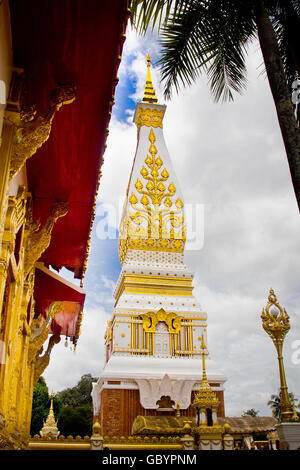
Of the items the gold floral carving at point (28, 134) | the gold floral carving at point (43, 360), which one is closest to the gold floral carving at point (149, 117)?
the gold floral carving at point (43, 360)

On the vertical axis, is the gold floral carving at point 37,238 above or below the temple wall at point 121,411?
above

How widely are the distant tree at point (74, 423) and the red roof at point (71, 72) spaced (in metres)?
29.0

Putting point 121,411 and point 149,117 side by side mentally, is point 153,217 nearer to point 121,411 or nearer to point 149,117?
point 149,117

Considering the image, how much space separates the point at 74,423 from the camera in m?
31.1

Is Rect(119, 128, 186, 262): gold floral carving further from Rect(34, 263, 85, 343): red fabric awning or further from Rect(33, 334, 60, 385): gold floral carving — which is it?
Rect(34, 263, 85, 343): red fabric awning

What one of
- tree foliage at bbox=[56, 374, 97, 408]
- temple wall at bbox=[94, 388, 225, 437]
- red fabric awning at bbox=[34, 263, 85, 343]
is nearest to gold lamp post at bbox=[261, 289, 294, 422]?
red fabric awning at bbox=[34, 263, 85, 343]

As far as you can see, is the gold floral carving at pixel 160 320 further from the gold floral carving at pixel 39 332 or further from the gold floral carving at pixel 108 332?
the gold floral carving at pixel 39 332

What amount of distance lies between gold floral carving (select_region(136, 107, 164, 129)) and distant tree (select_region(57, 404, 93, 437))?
2191cm

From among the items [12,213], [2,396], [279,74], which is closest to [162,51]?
[279,74]

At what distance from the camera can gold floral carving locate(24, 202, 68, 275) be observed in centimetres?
593

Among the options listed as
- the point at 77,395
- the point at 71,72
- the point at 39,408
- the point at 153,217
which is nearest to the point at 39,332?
the point at 71,72

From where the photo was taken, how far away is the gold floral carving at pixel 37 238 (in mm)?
5926

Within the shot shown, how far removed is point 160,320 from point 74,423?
18.3 metres

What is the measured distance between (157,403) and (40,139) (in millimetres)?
13366
